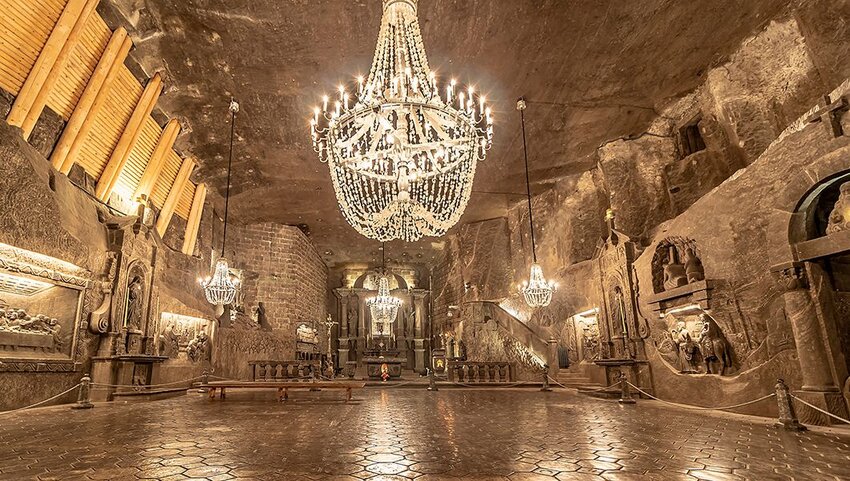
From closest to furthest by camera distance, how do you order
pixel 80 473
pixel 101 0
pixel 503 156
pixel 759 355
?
pixel 80 473, pixel 759 355, pixel 101 0, pixel 503 156

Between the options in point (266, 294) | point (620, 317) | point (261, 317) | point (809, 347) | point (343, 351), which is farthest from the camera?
point (343, 351)

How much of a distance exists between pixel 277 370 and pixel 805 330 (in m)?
10.4

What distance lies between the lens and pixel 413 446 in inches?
148

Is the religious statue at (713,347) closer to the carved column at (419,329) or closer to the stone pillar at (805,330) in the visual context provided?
the stone pillar at (805,330)

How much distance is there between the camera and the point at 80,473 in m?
2.86

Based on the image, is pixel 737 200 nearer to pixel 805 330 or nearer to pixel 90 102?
pixel 805 330

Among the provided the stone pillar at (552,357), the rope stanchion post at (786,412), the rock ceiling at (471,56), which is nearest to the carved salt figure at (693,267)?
the rope stanchion post at (786,412)

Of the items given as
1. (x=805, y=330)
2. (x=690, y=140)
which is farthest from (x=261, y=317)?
(x=805, y=330)

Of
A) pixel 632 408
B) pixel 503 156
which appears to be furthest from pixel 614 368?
pixel 503 156

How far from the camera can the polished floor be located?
2873 mm

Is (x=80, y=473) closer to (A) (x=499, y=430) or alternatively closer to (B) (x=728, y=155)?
(A) (x=499, y=430)

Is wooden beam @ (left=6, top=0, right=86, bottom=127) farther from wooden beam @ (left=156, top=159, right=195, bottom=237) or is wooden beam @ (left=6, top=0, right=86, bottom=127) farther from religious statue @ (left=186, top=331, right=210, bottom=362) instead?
religious statue @ (left=186, top=331, right=210, bottom=362)

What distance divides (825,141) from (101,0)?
10.8m

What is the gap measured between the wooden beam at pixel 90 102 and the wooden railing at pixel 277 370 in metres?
5.95
